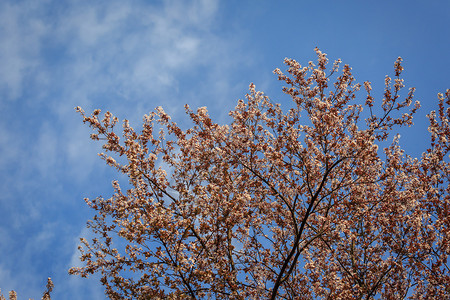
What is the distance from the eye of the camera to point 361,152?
8.85 m

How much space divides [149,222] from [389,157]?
10076 millimetres

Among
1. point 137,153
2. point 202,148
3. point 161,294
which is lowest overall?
point 161,294

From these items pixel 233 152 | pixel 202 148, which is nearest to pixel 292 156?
pixel 233 152

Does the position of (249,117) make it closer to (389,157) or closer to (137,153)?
(137,153)

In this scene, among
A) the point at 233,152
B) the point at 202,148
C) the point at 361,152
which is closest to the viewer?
the point at 361,152

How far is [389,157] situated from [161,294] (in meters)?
10.1

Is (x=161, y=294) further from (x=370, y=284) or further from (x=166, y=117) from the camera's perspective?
(x=370, y=284)

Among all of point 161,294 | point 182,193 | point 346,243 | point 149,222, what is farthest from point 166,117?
point 346,243

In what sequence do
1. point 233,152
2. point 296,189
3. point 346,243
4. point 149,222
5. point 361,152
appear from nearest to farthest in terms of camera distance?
1. point 149,222
2. point 361,152
3. point 296,189
4. point 233,152
5. point 346,243

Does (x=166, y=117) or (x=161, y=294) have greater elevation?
(x=166, y=117)

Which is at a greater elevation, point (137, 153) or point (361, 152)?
point (137, 153)

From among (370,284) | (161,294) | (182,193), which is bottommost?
(161,294)

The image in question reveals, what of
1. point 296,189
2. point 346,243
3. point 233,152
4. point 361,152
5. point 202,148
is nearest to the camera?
point 361,152

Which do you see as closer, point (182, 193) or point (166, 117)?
point (182, 193)
